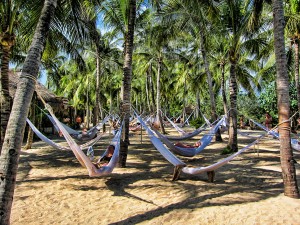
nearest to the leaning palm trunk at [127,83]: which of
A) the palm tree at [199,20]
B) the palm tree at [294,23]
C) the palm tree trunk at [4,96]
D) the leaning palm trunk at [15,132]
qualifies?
the palm tree trunk at [4,96]

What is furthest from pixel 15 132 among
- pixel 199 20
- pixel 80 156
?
pixel 199 20

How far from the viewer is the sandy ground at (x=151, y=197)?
9.93 ft

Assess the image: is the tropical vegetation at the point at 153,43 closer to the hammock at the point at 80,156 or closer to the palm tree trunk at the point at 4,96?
the palm tree trunk at the point at 4,96

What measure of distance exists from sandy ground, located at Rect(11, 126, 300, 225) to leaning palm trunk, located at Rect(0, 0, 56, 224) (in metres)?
0.80

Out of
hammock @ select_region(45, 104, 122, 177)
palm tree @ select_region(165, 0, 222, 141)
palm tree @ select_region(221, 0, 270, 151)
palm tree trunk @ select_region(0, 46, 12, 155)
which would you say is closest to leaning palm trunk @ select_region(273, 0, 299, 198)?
hammock @ select_region(45, 104, 122, 177)

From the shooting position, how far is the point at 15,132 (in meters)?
2.40

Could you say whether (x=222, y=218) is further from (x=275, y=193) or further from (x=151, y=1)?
(x=151, y=1)

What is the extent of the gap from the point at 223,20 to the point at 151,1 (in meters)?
2.24

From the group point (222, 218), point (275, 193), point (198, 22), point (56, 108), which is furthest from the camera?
point (56, 108)

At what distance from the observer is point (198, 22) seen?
9773 mm

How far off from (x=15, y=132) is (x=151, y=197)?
6.84ft

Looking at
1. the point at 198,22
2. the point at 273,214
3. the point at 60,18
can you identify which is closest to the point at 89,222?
the point at 273,214

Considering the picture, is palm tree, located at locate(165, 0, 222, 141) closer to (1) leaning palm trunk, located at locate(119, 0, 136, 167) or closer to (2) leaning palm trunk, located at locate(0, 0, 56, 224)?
(1) leaning palm trunk, located at locate(119, 0, 136, 167)

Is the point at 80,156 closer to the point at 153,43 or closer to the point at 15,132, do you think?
the point at 15,132
